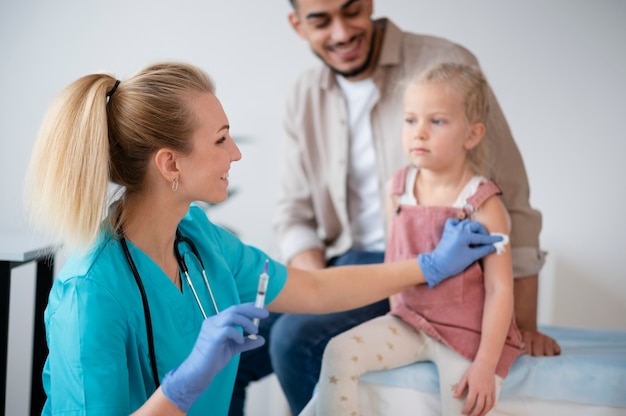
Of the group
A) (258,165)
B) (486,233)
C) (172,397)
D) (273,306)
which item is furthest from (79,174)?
(258,165)

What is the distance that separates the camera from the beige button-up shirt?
2.13 m

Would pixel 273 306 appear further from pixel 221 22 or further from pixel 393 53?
pixel 221 22

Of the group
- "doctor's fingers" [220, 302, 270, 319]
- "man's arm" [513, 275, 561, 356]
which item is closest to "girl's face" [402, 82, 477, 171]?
"man's arm" [513, 275, 561, 356]

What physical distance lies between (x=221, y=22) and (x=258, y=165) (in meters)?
0.63

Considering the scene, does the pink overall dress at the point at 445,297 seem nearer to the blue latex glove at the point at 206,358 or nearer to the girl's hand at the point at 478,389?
the girl's hand at the point at 478,389

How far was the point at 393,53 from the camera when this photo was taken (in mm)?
2141

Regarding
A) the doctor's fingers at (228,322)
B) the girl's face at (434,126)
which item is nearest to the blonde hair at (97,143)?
the doctor's fingers at (228,322)

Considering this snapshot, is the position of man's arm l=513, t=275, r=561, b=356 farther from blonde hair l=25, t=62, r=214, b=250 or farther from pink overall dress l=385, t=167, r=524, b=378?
blonde hair l=25, t=62, r=214, b=250

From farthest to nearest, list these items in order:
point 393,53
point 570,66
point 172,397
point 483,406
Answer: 1. point 570,66
2. point 393,53
3. point 483,406
4. point 172,397

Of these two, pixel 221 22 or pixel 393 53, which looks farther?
pixel 221 22

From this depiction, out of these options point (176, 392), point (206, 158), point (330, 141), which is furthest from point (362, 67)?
point (176, 392)

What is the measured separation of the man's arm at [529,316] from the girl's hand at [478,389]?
22 cm

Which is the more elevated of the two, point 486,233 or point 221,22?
point 221,22

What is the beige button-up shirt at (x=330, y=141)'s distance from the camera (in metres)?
2.13
